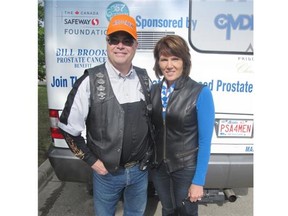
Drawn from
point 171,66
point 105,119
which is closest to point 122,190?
point 105,119

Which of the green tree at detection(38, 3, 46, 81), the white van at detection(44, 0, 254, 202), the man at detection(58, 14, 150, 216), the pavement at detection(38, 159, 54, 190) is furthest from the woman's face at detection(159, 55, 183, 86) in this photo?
the green tree at detection(38, 3, 46, 81)

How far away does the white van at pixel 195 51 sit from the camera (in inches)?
97.7

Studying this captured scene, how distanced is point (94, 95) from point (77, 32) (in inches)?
45.3

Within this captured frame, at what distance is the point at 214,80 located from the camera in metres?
2.58

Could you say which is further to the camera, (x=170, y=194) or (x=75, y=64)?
(x=75, y=64)

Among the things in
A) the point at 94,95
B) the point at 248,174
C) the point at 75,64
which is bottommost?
the point at 248,174

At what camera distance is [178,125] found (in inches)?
69.3

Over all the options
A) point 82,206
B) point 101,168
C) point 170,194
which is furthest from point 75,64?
point 82,206

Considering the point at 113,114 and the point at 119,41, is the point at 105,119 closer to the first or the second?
the point at 113,114

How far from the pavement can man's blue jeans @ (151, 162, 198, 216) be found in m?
2.48

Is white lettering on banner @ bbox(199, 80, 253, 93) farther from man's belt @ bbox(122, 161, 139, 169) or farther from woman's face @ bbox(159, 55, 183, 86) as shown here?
man's belt @ bbox(122, 161, 139, 169)

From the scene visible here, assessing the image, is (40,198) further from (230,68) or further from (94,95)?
(230,68)

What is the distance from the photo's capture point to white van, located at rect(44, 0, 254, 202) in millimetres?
2480

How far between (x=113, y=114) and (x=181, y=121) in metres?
0.45
